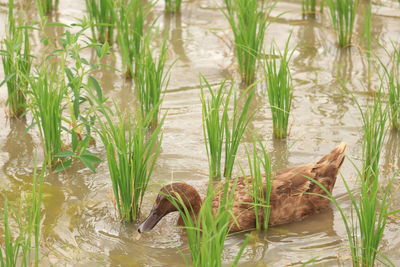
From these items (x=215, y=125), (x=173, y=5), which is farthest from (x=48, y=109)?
(x=173, y=5)

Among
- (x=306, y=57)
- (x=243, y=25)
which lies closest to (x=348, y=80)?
(x=306, y=57)

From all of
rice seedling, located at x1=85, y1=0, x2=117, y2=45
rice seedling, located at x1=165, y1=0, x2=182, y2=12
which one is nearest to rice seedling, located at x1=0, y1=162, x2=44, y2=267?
rice seedling, located at x1=85, y1=0, x2=117, y2=45

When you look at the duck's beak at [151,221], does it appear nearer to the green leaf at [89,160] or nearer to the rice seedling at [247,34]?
the green leaf at [89,160]

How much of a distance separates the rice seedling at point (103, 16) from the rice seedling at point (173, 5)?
88cm

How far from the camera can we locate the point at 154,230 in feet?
14.1

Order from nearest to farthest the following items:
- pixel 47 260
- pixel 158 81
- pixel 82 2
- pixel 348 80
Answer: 1. pixel 47 260
2. pixel 158 81
3. pixel 348 80
4. pixel 82 2

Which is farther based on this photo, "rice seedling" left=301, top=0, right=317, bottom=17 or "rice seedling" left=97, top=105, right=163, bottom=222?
"rice seedling" left=301, top=0, right=317, bottom=17

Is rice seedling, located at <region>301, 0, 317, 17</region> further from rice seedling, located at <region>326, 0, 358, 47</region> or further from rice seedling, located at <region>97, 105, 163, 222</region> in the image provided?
rice seedling, located at <region>97, 105, 163, 222</region>

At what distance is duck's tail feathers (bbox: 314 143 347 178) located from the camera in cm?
450

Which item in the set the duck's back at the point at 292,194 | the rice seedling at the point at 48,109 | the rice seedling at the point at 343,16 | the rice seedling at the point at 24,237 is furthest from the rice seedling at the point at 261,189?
the rice seedling at the point at 343,16

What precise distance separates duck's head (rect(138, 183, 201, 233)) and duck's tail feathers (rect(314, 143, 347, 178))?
721 mm

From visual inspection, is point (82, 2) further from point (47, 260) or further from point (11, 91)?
point (47, 260)

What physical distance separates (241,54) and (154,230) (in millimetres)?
1966

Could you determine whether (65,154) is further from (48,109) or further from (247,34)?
(247,34)
